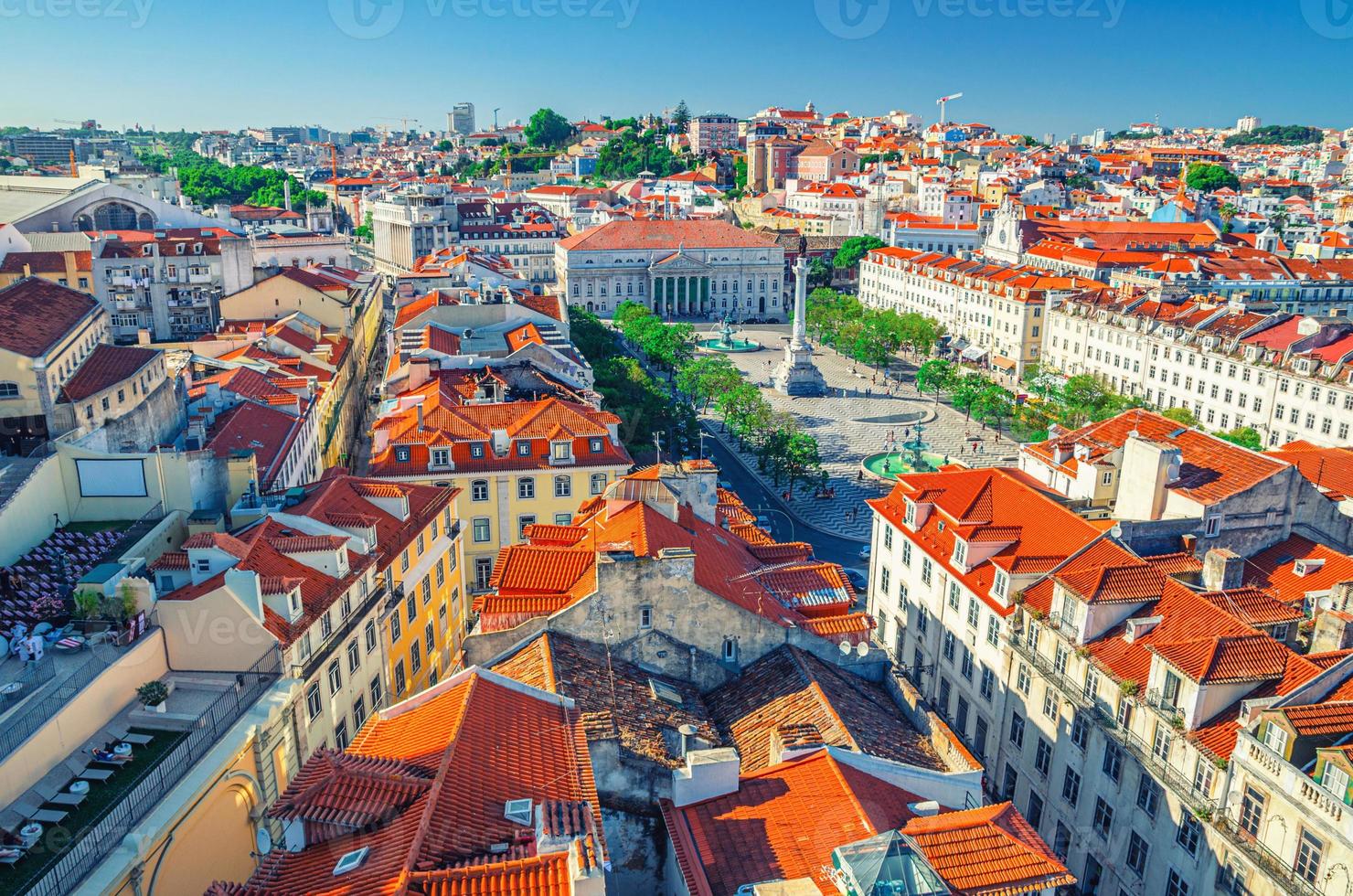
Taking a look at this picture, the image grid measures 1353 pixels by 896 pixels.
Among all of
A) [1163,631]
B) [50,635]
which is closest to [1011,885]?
[1163,631]

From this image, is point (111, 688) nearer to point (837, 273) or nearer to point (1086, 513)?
point (1086, 513)

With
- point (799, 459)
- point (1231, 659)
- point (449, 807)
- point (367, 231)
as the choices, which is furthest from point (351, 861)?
point (367, 231)

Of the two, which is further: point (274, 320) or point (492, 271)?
point (492, 271)

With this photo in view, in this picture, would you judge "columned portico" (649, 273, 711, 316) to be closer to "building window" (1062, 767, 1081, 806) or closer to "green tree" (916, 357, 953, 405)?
"green tree" (916, 357, 953, 405)

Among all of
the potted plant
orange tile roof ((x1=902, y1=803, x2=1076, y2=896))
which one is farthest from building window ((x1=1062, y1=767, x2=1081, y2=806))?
the potted plant

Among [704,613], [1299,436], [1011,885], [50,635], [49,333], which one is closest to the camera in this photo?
[1011,885]

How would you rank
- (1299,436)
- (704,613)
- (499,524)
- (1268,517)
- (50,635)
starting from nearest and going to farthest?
(50,635) < (704,613) < (1268,517) < (499,524) < (1299,436)

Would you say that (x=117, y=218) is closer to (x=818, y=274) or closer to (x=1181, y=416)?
(x=1181, y=416)
